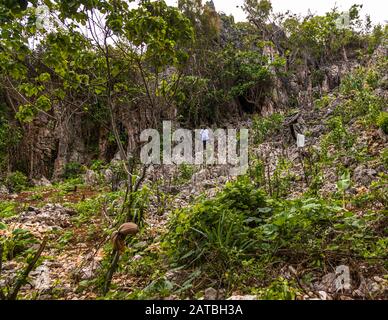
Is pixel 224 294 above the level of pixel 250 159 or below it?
below

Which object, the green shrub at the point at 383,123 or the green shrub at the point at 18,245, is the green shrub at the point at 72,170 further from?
the green shrub at the point at 383,123

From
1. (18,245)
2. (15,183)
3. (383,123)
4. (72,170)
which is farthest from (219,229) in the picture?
(72,170)

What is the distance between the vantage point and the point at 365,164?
6020 mm

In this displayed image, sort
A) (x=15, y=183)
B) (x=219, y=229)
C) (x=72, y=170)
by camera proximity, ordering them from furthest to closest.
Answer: (x=72, y=170), (x=15, y=183), (x=219, y=229)

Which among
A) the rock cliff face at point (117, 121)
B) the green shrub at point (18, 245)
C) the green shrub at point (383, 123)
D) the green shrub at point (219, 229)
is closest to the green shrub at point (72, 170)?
the rock cliff face at point (117, 121)

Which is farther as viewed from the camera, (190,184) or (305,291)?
(190,184)

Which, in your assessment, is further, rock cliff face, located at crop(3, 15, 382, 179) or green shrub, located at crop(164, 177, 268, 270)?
rock cliff face, located at crop(3, 15, 382, 179)

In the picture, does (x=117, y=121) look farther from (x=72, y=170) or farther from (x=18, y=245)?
(x=18, y=245)

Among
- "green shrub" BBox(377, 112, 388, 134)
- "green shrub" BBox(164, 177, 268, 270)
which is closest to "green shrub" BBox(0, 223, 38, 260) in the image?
"green shrub" BBox(164, 177, 268, 270)

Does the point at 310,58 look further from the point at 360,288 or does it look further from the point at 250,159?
the point at 360,288

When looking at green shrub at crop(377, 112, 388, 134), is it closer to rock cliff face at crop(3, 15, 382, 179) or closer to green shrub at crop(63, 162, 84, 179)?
rock cliff face at crop(3, 15, 382, 179)

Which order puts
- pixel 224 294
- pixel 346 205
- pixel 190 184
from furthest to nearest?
pixel 190 184, pixel 346 205, pixel 224 294

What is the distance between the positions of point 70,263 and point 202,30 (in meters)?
16.9
